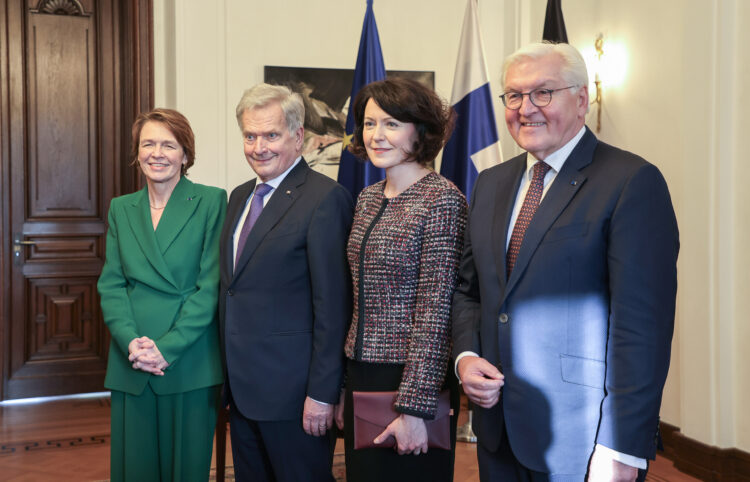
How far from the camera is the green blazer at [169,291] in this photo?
2.41 meters

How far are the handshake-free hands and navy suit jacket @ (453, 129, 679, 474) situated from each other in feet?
3.89

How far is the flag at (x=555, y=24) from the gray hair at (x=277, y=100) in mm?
2720

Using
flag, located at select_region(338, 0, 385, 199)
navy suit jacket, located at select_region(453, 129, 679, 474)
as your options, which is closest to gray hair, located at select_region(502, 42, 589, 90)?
navy suit jacket, located at select_region(453, 129, 679, 474)

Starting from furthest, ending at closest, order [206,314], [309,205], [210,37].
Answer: [210,37] < [206,314] < [309,205]

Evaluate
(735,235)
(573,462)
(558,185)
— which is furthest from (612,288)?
(735,235)

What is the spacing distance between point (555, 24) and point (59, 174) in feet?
12.9

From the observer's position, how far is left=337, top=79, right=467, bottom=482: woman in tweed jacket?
1892 millimetres

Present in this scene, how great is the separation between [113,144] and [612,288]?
16.3 feet

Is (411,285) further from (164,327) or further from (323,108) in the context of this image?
(323,108)

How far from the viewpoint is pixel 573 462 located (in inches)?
62.1

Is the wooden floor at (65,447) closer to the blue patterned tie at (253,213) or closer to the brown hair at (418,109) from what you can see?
the blue patterned tie at (253,213)

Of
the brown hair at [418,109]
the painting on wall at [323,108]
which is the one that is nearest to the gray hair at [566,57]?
the brown hair at [418,109]

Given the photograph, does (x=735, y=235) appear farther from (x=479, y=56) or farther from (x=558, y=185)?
(x=558, y=185)

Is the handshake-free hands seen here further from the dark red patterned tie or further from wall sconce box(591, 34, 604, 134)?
wall sconce box(591, 34, 604, 134)
